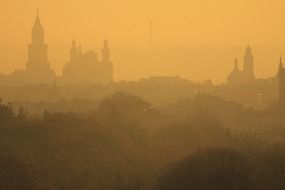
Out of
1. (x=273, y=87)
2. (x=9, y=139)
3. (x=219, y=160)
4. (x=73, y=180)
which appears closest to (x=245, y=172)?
(x=219, y=160)

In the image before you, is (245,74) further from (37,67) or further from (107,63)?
(37,67)

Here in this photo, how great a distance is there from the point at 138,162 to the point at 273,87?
116 metres

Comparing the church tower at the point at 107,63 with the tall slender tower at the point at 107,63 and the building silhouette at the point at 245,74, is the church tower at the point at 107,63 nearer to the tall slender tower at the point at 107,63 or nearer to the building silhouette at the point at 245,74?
the tall slender tower at the point at 107,63

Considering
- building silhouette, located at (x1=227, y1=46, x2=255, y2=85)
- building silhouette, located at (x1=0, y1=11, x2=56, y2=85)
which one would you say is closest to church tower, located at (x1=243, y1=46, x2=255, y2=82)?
building silhouette, located at (x1=227, y1=46, x2=255, y2=85)

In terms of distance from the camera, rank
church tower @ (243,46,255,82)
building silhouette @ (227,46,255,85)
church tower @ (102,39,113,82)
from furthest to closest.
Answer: church tower @ (102,39,113,82), church tower @ (243,46,255,82), building silhouette @ (227,46,255,85)

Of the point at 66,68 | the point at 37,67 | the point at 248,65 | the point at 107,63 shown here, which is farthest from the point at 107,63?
the point at 248,65

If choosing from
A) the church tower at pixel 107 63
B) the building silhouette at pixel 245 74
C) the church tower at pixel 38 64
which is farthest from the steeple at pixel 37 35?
the building silhouette at pixel 245 74

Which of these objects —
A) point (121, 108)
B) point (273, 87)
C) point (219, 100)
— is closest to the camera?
point (121, 108)

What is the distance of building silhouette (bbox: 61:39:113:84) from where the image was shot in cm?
18725

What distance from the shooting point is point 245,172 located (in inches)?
1409

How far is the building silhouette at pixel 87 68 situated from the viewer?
614 ft

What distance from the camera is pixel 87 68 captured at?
7648 inches

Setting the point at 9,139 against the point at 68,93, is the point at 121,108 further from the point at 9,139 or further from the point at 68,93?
the point at 68,93

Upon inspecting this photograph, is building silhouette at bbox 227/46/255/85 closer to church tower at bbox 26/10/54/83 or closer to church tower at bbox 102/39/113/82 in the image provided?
church tower at bbox 102/39/113/82
